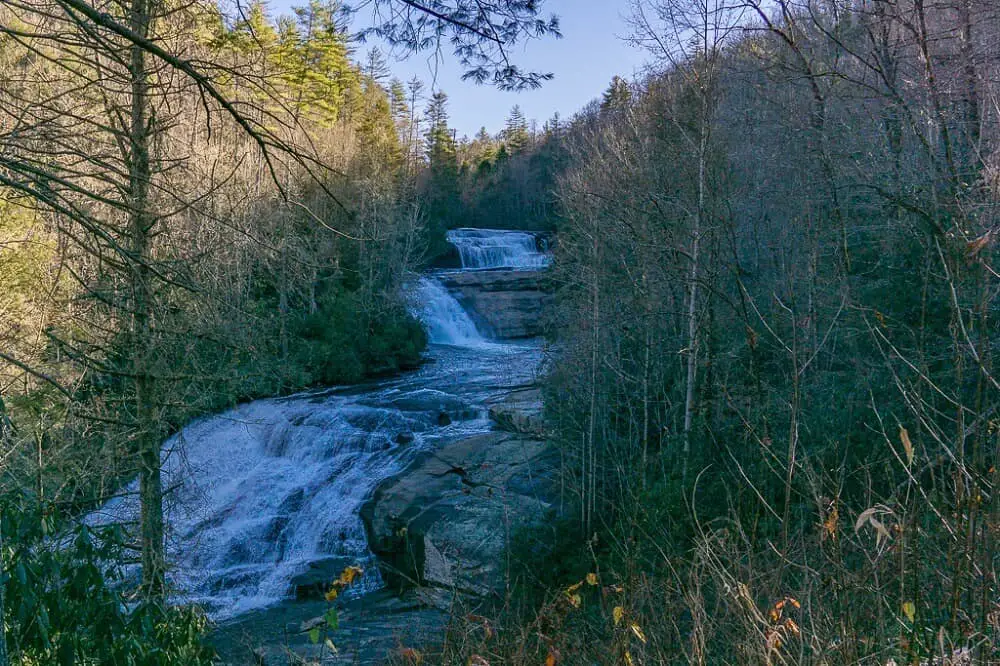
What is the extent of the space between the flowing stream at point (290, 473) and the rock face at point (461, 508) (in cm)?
48

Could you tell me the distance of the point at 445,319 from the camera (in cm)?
2702

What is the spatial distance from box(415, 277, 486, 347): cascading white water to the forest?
761cm

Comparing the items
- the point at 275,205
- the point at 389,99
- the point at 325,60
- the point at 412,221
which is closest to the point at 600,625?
the point at 325,60

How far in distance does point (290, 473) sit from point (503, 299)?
15112mm

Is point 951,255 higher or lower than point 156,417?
higher

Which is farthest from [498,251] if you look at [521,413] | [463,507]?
[463,507]

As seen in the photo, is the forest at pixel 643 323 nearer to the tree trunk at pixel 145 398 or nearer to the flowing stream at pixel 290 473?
the tree trunk at pixel 145 398

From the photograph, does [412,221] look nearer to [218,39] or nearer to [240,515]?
[240,515]

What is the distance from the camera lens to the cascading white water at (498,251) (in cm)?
3309

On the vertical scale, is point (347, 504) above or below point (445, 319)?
below

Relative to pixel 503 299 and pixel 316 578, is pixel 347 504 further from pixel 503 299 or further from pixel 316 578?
pixel 503 299

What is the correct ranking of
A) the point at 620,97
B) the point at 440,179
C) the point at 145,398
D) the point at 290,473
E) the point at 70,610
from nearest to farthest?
the point at 70,610 < the point at 145,398 < the point at 290,473 < the point at 620,97 < the point at 440,179

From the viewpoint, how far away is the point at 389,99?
A: 3934 centimetres

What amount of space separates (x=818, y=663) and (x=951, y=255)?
1.41 metres
